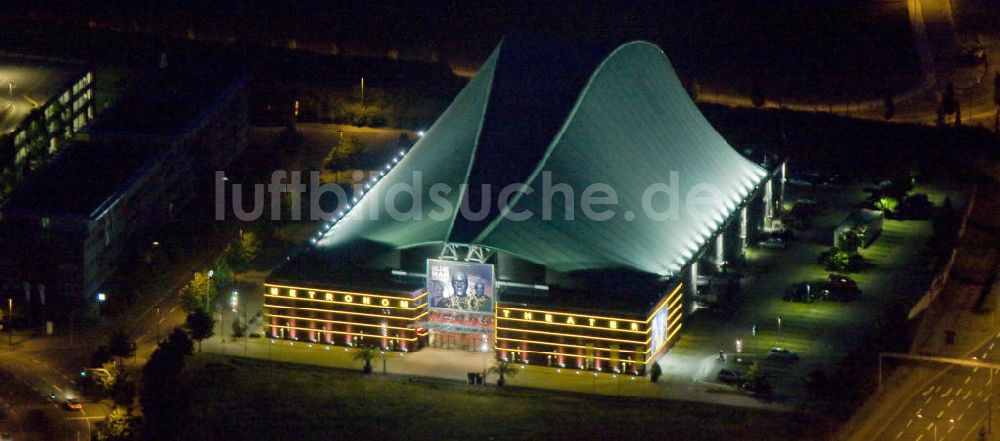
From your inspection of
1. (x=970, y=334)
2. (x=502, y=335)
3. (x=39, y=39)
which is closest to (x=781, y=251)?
(x=970, y=334)

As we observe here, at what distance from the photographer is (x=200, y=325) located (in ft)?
342

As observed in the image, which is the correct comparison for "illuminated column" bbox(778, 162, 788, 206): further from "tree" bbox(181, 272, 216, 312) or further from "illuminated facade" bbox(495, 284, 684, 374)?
"tree" bbox(181, 272, 216, 312)

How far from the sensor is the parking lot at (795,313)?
10131 centimetres

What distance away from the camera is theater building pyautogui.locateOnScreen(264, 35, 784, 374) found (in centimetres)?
10231

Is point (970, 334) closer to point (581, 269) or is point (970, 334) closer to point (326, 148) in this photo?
point (581, 269)

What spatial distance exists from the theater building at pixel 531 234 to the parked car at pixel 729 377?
394 centimetres

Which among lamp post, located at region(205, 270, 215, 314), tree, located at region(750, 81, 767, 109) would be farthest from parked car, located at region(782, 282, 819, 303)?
tree, located at region(750, 81, 767, 109)

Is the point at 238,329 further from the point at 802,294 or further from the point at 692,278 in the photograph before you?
the point at 802,294

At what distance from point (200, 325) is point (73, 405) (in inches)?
412

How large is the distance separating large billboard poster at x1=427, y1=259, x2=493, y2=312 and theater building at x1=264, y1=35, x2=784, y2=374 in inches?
2.9

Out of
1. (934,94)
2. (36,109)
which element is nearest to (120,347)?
(36,109)

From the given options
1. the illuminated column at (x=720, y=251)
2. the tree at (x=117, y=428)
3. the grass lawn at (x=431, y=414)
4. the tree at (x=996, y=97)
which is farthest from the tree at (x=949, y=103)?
the tree at (x=117, y=428)

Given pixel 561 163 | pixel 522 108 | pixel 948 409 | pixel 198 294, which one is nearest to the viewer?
pixel 948 409

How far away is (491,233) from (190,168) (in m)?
32.6
